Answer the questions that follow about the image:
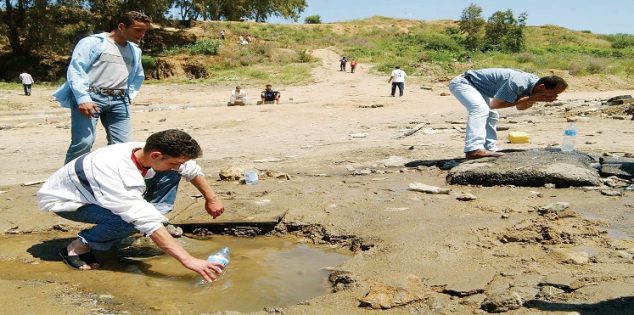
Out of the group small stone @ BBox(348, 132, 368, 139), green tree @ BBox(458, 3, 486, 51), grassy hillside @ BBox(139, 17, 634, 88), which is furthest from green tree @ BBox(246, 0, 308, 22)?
small stone @ BBox(348, 132, 368, 139)

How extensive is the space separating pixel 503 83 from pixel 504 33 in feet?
112

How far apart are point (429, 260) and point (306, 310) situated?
85cm

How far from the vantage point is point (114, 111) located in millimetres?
4203

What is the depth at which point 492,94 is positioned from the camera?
5.69m

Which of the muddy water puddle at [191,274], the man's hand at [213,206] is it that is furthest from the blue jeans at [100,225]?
the man's hand at [213,206]

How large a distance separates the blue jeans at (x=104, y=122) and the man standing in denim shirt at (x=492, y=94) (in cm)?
325

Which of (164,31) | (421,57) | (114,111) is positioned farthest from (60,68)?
(114,111)

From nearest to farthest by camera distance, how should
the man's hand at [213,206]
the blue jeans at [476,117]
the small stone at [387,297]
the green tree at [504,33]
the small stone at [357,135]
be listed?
the small stone at [387,297] → the man's hand at [213,206] → the blue jeans at [476,117] → the small stone at [357,135] → the green tree at [504,33]

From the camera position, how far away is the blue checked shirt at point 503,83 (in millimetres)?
5355

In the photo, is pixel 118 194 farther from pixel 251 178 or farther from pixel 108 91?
pixel 251 178

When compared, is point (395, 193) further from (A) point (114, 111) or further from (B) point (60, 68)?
(B) point (60, 68)

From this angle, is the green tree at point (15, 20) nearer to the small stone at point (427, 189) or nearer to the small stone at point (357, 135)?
the small stone at point (357, 135)

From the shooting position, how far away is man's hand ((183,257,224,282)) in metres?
2.67

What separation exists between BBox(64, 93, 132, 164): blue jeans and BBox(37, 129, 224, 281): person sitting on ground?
2.88 feet
